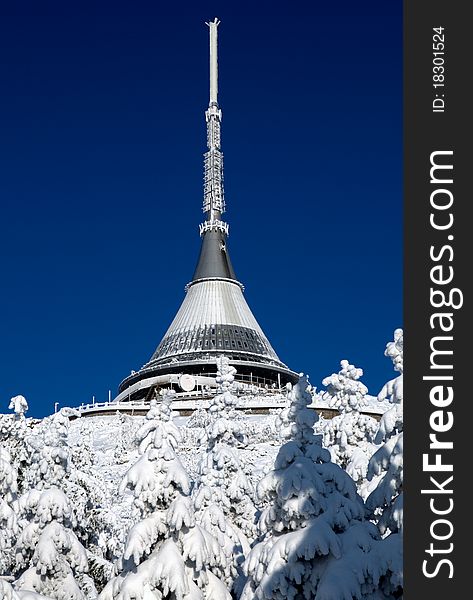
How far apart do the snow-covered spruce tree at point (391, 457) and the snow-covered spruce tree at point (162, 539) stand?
393 cm

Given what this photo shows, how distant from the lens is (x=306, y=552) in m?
16.4

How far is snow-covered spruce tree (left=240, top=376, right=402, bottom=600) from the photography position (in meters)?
16.1

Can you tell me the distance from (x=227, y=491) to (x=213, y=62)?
102987mm

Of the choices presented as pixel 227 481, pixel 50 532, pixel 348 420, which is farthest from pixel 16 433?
pixel 348 420

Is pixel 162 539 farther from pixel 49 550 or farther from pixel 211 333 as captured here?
pixel 211 333

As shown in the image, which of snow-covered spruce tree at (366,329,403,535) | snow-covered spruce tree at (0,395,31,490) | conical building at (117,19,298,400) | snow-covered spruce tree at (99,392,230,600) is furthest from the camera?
conical building at (117,19,298,400)

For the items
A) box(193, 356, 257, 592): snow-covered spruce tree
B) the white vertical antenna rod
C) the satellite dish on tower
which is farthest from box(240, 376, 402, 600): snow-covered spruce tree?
the white vertical antenna rod

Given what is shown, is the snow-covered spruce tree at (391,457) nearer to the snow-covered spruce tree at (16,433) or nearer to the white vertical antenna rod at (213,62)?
the snow-covered spruce tree at (16,433)

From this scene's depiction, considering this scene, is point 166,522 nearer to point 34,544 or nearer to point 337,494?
point 337,494

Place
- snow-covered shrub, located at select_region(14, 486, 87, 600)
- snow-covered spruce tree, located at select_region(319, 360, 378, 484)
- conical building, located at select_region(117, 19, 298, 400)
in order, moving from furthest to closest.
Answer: conical building, located at select_region(117, 19, 298, 400), snow-covered spruce tree, located at select_region(319, 360, 378, 484), snow-covered shrub, located at select_region(14, 486, 87, 600)

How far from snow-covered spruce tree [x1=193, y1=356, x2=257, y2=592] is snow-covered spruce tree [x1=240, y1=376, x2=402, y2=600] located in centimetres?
370

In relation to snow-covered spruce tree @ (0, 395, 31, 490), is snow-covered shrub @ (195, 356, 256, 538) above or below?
below

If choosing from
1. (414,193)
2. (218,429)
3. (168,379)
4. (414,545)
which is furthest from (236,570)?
(168,379)

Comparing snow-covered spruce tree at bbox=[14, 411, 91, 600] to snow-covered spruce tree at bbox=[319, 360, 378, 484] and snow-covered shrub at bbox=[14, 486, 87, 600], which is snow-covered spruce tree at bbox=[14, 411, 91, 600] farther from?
snow-covered spruce tree at bbox=[319, 360, 378, 484]
